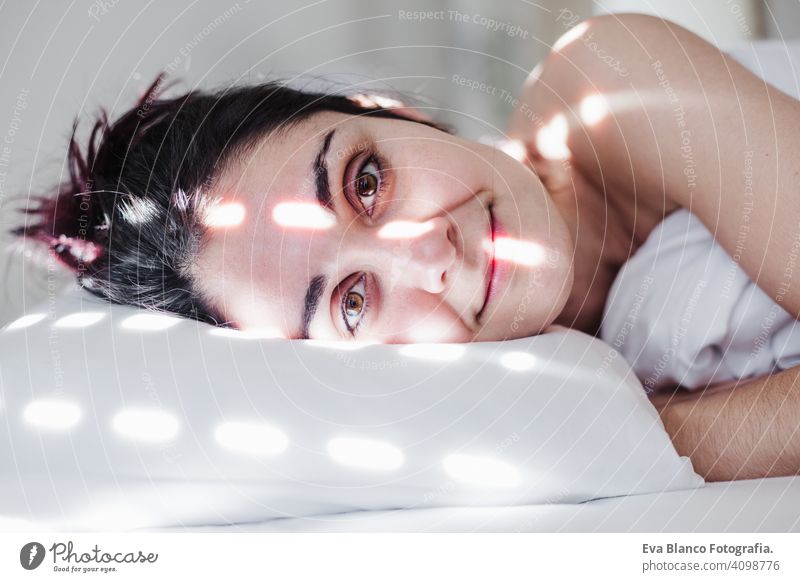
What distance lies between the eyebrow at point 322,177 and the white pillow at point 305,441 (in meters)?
0.12

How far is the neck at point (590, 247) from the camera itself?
1.95ft

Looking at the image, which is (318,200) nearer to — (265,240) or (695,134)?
(265,240)

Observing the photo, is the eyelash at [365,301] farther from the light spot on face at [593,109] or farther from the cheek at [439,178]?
the light spot on face at [593,109]

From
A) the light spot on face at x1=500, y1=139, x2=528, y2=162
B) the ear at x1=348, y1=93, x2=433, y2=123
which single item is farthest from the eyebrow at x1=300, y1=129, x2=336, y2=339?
the light spot on face at x1=500, y1=139, x2=528, y2=162

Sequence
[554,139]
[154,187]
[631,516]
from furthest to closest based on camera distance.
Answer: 1. [554,139]
2. [154,187]
3. [631,516]

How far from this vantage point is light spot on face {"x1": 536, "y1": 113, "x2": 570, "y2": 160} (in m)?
0.61

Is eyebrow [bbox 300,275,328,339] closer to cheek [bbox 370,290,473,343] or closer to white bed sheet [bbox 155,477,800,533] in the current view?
cheek [bbox 370,290,473,343]

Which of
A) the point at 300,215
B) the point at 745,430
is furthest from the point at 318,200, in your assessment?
the point at 745,430

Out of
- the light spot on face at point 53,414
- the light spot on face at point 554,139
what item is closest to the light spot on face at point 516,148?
the light spot on face at point 554,139

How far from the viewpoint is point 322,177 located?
18.2 inches

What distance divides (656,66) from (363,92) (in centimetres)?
28

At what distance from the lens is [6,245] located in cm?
52

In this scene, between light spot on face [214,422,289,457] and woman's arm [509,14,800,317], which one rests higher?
woman's arm [509,14,800,317]

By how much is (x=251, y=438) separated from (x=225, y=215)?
0.58 ft
